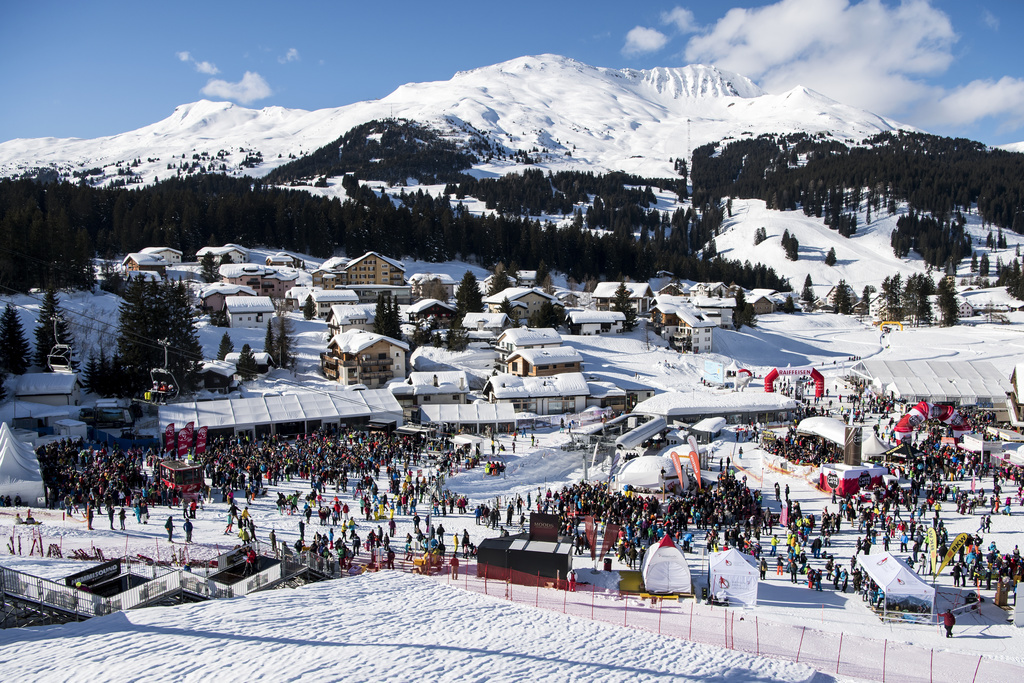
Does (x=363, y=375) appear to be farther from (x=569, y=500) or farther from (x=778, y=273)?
(x=778, y=273)

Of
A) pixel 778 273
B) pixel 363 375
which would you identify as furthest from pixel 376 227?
pixel 778 273

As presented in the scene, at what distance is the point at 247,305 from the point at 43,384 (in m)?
19.9

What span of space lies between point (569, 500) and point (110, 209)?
247ft

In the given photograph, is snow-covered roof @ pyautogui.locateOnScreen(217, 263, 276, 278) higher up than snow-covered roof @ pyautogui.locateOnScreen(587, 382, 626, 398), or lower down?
higher up

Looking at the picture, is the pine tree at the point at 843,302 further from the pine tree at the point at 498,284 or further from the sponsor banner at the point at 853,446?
the sponsor banner at the point at 853,446

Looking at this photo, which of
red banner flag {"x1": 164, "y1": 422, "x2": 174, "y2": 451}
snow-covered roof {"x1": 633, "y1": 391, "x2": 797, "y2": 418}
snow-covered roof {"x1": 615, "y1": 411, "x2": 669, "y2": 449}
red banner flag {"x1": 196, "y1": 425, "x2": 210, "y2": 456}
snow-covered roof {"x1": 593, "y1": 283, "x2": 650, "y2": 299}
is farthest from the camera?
snow-covered roof {"x1": 593, "y1": 283, "x2": 650, "y2": 299}

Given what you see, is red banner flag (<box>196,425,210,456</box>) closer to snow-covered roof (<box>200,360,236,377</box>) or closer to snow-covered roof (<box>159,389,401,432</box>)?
snow-covered roof (<box>159,389,401,432</box>)

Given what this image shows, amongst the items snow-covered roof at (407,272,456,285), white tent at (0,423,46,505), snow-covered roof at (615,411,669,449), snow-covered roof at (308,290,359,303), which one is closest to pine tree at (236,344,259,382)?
snow-covered roof at (308,290,359,303)

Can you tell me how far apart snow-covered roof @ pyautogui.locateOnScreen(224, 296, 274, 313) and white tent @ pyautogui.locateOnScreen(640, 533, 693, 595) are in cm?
4269

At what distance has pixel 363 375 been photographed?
3981 centimetres

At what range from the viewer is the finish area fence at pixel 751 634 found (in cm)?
1078

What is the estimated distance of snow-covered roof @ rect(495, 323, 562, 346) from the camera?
43.7 meters

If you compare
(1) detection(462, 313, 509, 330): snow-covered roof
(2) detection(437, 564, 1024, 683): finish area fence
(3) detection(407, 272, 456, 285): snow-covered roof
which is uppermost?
(3) detection(407, 272, 456, 285): snow-covered roof

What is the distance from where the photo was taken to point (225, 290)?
53344 millimetres
